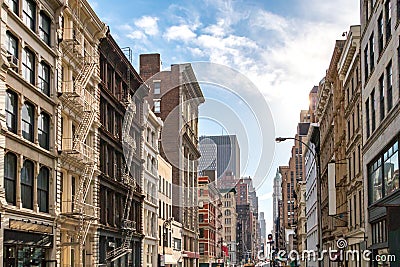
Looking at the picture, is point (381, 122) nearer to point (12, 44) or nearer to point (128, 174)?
point (12, 44)

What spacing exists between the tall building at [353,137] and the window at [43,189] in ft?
70.8

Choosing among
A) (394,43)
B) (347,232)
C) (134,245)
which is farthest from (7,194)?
(134,245)

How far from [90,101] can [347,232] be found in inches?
933

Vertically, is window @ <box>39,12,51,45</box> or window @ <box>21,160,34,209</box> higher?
window @ <box>39,12,51,45</box>

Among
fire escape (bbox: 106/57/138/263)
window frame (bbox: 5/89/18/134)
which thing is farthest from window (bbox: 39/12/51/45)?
fire escape (bbox: 106/57/138/263)

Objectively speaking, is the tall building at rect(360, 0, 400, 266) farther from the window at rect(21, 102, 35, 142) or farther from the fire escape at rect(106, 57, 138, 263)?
the fire escape at rect(106, 57, 138, 263)

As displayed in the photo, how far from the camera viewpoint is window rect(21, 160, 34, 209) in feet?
131

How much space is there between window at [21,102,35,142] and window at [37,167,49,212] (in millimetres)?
3082

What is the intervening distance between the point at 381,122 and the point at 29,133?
66.6 ft

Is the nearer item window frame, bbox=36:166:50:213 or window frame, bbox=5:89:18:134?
window frame, bbox=5:89:18:134

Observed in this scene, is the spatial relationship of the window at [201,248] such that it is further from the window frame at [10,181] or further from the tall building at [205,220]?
the window frame at [10,181]

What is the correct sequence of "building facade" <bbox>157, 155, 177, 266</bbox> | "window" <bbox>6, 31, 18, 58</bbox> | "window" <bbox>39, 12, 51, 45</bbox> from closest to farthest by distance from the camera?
"window" <bbox>6, 31, 18, 58</bbox>
"window" <bbox>39, 12, 51, 45</bbox>
"building facade" <bbox>157, 155, 177, 266</bbox>

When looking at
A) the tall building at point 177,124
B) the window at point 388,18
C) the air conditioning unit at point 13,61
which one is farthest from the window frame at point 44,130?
the tall building at point 177,124

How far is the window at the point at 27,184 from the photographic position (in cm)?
3994
